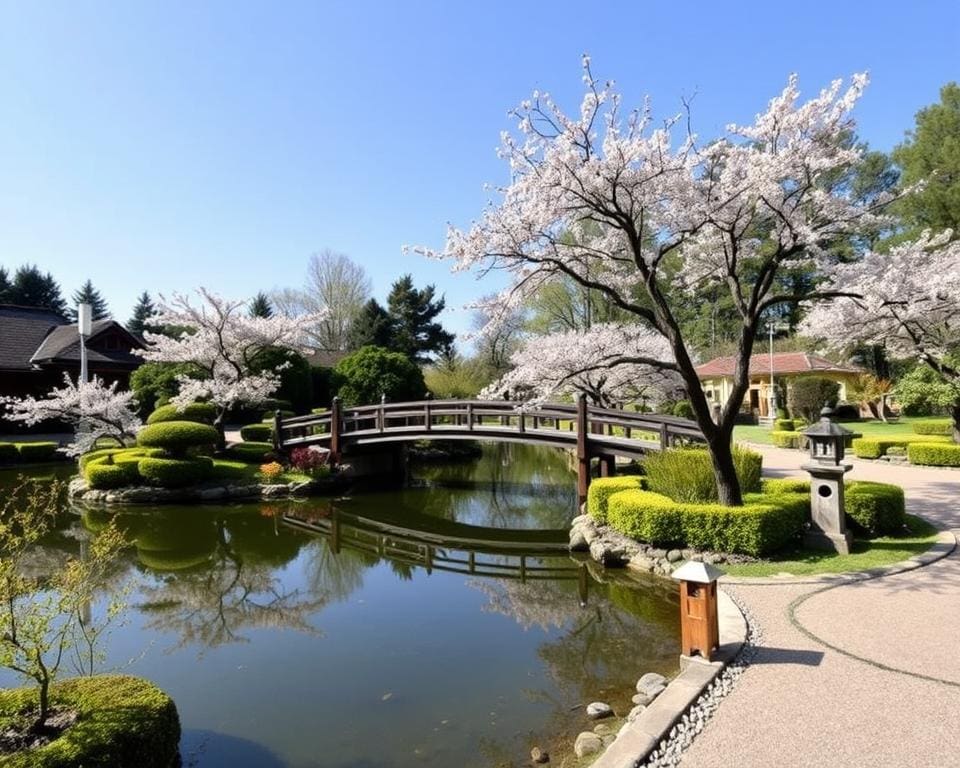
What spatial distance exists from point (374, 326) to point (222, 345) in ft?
64.9

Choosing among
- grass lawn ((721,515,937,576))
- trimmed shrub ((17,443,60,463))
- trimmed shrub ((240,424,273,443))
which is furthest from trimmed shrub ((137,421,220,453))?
grass lawn ((721,515,937,576))

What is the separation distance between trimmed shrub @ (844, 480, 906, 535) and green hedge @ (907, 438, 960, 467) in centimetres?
745

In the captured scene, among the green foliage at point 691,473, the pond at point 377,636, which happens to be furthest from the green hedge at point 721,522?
the pond at point 377,636

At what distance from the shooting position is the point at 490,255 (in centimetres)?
792

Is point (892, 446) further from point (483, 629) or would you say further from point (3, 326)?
point (3, 326)

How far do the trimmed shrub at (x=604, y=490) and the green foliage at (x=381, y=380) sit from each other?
14.1 meters

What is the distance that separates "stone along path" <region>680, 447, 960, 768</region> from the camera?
11.1 feet

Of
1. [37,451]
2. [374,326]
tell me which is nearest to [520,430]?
[37,451]

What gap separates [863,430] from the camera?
72.3ft

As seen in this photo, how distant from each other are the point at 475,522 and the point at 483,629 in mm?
6236

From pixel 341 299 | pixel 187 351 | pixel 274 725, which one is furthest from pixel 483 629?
pixel 341 299

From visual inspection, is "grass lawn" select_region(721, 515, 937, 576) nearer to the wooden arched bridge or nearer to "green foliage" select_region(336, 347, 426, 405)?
the wooden arched bridge

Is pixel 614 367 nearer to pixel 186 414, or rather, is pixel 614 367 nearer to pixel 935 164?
pixel 186 414

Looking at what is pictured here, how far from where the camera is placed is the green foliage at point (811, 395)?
25.3 meters
